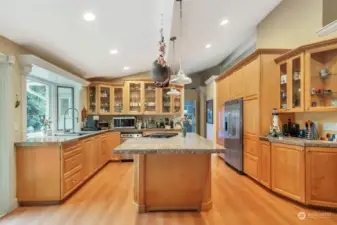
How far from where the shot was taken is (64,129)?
16.8 feet

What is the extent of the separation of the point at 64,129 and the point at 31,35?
263 centimetres

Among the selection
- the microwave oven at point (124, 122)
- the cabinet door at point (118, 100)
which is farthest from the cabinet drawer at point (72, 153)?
the cabinet door at point (118, 100)

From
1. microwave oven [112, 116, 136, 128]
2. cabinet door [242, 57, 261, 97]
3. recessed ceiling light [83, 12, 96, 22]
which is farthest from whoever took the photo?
microwave oven [112, 116, 136, 128]

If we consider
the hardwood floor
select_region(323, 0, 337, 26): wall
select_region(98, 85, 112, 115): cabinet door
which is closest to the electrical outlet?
the hardwood floor

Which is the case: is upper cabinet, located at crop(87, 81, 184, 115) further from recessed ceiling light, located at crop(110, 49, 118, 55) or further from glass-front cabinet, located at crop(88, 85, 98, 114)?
recessed ceiling light, located at crop(110, 49, 118, 55)

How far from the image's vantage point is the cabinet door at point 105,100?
6523mm

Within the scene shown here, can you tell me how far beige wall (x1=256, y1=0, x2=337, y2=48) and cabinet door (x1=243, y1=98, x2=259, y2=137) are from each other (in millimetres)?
1238

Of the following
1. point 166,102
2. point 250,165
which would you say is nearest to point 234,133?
point 250,165

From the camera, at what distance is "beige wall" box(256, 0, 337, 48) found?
362 cm

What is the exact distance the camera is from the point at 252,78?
4.39 metres

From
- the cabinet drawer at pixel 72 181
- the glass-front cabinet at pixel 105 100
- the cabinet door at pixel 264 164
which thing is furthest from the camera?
the glass-front cabinet at pixel 105 100

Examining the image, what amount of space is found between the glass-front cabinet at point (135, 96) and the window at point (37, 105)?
224 cm

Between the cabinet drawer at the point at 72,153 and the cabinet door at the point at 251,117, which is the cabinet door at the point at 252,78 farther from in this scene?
the cabinet drawer at the point at 72,153

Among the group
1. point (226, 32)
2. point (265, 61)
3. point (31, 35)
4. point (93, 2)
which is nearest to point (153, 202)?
point (93, 2)
